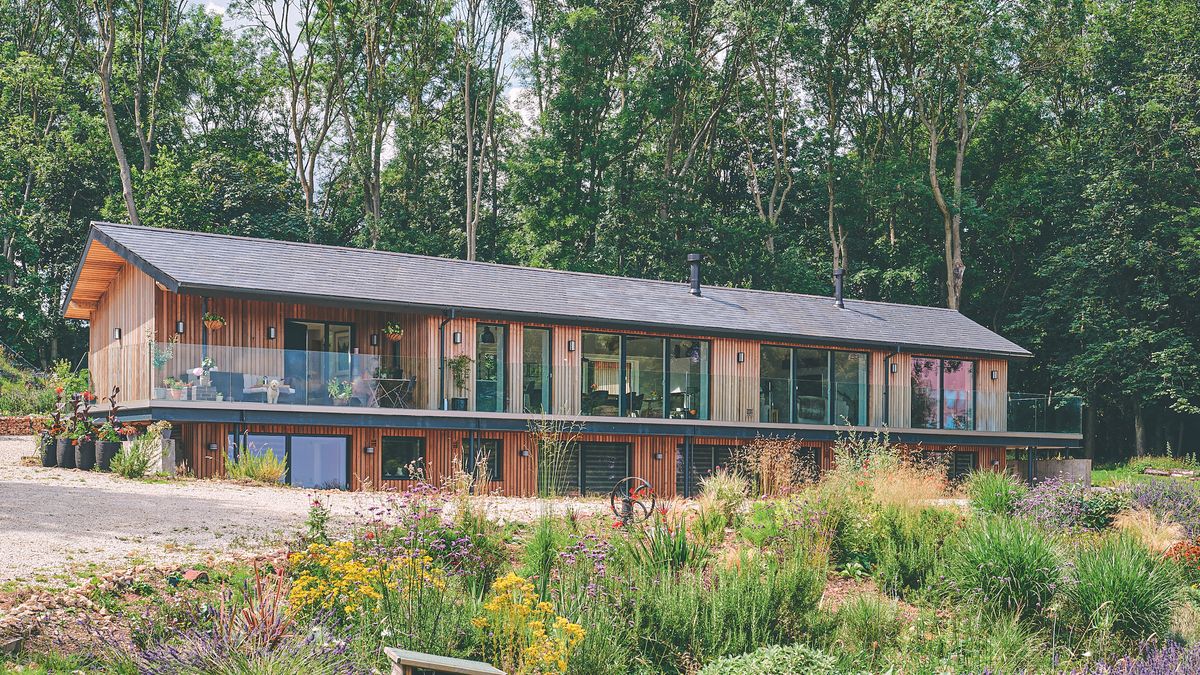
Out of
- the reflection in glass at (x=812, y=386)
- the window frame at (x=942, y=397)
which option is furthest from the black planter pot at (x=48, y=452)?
the window frame at (x=942, y=397)

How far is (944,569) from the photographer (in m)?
10.2

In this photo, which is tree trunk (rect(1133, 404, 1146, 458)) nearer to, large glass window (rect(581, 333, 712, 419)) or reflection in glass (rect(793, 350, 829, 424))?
reflection in glass (rect(793, 350, 829, 424))

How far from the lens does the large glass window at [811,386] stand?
2416cm

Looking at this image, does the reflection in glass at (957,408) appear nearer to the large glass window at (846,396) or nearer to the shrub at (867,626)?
the large glass window at (846,396)

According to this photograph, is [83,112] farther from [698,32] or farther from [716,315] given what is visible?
[716,315]

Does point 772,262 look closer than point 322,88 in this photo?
Yes

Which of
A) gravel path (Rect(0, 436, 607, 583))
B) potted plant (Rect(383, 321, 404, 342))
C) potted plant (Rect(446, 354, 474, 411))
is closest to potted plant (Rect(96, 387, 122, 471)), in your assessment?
gravel path (Rect(0, 436, 607, 583))

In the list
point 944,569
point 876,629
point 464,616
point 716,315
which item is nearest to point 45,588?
point 464,616

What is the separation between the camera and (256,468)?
56.7 feet

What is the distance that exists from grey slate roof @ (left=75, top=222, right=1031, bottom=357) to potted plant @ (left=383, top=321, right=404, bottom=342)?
0.87 m

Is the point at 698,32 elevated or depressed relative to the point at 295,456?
elevated

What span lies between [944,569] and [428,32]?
106 ft

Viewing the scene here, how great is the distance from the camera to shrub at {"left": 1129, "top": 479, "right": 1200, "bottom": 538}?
13648mm

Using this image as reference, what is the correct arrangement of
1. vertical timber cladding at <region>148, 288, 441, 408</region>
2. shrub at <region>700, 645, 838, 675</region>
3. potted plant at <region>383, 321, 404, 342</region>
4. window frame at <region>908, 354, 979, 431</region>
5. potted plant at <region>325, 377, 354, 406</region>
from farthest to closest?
window frame at <region>908, 354, 979, 431</region>
potted plant at <region>383, 321, 404, 342</region>
potted plant at <region>325, 377, 354, 406</region>
vertical timber cladding at <region>148, 288, 441, 408</region>
shrub at <region>700, 645, 838, 675</region>
